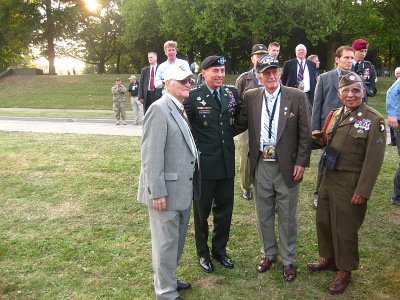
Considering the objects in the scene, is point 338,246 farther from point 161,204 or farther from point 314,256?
point 161,204

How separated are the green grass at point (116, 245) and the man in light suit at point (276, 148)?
1.46 ft

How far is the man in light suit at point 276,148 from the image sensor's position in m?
4.00

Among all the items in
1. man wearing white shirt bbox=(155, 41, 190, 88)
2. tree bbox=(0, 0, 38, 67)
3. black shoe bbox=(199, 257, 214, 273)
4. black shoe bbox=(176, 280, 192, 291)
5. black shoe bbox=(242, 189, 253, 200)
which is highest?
tree bbox=(0, 0, 38, 67)

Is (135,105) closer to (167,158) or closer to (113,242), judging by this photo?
(113,242)

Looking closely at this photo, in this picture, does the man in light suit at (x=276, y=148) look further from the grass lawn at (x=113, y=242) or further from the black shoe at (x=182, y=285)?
the black shoe at (x=182, y=285)

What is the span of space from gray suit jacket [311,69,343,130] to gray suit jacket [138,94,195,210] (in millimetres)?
2566

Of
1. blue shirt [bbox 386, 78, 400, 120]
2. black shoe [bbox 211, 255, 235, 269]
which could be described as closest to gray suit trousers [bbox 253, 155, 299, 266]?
black shoe [bbox 211, 255, 235, 269]

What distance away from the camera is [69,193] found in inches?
268

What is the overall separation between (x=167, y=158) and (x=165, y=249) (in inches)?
31.6

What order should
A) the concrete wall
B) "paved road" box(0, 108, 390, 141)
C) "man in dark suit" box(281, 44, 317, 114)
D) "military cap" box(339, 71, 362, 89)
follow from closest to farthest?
1. "military cap" box(339, 71, 362, 89)
2. "man in dark suit" box(281, 44, 317, 114)
3. "paved road" box(0, 108, 390, 141)
4. the concrete wall

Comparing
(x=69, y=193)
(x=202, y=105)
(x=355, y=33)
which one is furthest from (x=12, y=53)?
(x=202, y=105)

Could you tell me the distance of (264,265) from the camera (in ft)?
14.1

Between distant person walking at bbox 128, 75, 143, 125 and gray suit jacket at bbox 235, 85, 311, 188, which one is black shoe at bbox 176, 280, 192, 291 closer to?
gray suit jacket at bbox 235, 85, 311, 188

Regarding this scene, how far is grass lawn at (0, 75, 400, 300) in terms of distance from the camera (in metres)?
3.96
